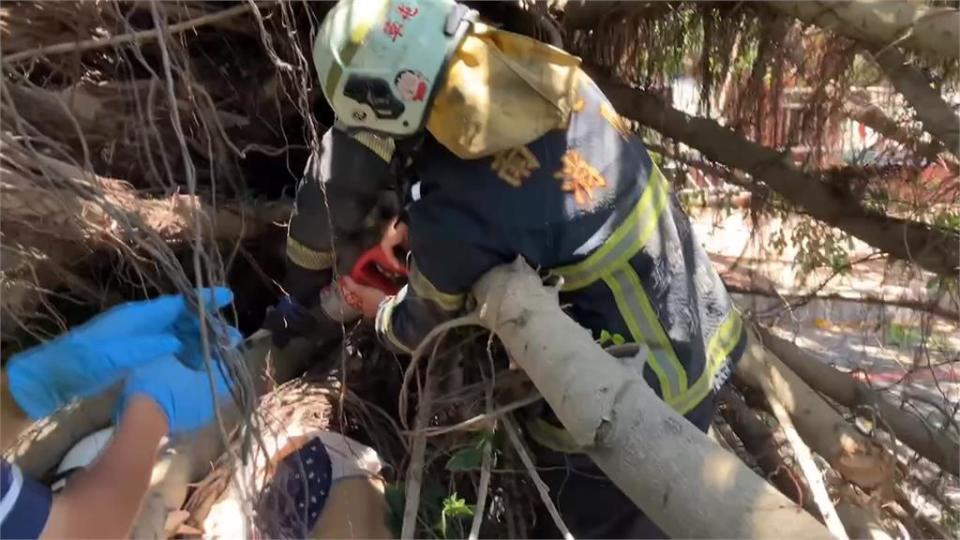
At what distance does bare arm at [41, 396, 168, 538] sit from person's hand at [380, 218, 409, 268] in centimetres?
44

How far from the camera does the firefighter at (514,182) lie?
1326 mm

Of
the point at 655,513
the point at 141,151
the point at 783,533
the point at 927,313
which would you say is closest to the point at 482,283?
the point at 655,513

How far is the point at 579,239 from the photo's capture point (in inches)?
55.4

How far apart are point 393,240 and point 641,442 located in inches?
30.3

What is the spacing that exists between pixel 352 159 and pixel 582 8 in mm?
629

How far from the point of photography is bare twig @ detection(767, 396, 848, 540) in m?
1.16

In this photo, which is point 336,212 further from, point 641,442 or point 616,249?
point 641,442

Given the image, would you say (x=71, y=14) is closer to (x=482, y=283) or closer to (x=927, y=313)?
(x=482, y=283)

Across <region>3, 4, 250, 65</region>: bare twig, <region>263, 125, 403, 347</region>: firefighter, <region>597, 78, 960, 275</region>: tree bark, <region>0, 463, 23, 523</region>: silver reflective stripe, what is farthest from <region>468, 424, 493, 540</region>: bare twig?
<region>597, 78, 960, 275</region>: tree bark

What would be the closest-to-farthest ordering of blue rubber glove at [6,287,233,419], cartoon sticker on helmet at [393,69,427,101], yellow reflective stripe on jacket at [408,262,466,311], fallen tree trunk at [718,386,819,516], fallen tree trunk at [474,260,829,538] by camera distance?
1. fallen tree trunk at [474,260,829,538]
2. cartoon sticker on helmet at [393,69,427,101]
3. yellow reflective stripe on jacket at [408,262,466,311]
4. blue rubber glove at [6,287,233,419]
5. fallen tree trunk at [718,386,819,516]

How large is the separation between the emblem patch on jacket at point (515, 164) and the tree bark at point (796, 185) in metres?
0.81

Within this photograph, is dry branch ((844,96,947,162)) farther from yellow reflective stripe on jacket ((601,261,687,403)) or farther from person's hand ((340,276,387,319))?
person's hand ((340,276,387,319))

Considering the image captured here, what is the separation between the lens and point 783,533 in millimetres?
831

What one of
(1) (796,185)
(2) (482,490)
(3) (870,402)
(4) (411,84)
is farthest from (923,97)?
(2) (482,490)
